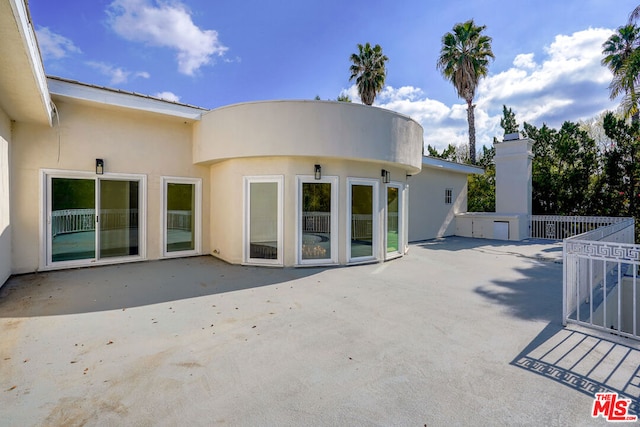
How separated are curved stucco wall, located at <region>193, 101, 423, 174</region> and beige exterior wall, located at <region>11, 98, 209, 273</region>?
1650mm

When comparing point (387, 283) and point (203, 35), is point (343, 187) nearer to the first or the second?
point (387, 283)

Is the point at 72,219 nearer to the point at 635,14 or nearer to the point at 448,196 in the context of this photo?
the point at 448,196

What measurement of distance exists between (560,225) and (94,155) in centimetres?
1942

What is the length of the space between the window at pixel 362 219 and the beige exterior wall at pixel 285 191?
0.15 m

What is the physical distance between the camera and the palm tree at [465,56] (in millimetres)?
21062

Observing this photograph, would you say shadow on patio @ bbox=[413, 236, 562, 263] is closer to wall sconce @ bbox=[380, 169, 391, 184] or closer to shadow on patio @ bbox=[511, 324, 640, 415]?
wall sconce @ bbox=[380, 169, 391, 184]

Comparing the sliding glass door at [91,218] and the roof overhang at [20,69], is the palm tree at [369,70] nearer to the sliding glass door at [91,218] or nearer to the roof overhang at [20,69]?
the sliding glass door at [91,218]

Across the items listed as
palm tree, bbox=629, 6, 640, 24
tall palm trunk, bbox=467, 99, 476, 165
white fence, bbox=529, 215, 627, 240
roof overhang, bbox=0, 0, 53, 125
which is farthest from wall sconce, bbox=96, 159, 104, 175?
tall palm trunk, bbox=467, 99, 476, 165

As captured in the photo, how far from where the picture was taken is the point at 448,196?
1616cm

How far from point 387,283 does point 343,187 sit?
2.96 m

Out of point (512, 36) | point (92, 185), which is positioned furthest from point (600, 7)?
point (92, 185)

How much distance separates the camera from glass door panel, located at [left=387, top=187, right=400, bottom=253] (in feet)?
30.7

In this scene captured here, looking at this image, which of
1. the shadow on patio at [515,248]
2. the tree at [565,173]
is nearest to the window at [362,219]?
the shadow on patio at [515,248]

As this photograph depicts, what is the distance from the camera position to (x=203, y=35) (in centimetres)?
1050
